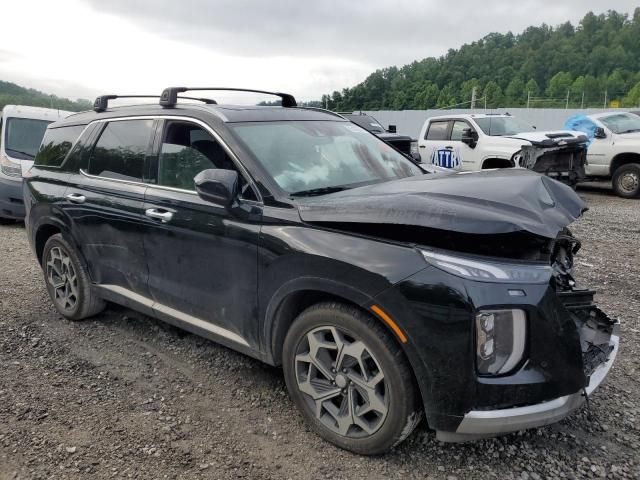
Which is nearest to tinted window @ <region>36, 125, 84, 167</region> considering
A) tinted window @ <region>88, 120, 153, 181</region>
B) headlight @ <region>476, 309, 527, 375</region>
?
tinted window @ <region>88, 120, 153, 181</region>

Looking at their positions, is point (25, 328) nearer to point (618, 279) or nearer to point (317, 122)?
point (317, 122)

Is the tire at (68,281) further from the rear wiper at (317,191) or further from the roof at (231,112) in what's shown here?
the rear wiper at (317,191)

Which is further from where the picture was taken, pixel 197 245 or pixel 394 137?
pixel 394 137

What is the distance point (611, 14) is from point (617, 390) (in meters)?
112

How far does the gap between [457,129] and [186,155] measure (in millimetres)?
9218

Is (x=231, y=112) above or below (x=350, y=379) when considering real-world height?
above

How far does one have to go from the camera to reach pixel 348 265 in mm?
2477

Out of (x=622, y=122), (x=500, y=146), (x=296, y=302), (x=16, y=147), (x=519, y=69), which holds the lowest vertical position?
(x=296, y=302)

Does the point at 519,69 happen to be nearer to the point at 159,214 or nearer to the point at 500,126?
the point at 500,126

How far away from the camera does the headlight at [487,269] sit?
2.26 metres

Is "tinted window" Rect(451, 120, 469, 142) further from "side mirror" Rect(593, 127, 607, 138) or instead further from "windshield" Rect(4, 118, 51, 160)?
"windshield" Rect(4, 118, 51, 160)

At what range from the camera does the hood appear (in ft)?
31.4

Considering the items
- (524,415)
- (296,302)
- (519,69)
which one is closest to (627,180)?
(524,415)

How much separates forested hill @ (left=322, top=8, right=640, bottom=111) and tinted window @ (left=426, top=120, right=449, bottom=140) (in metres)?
60.8
